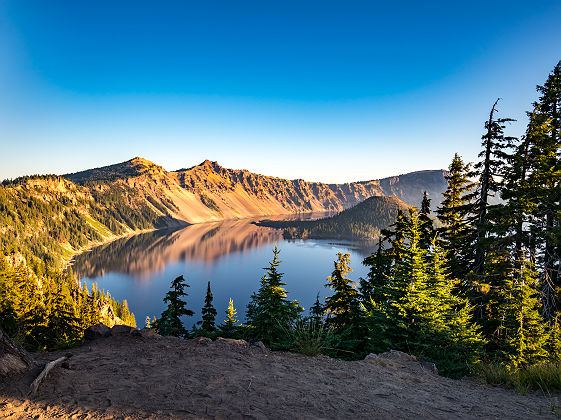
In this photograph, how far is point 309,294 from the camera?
99750mm

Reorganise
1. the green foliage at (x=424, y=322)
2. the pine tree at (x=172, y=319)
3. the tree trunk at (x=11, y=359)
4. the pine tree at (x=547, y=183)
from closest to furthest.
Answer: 1. the tree trunk at (x=11, y=359)
2. the green foliage at (x=424, y=322)
3. the pine tree at (x=547, y=183)
4. the pine tree at (x=172, y=319)

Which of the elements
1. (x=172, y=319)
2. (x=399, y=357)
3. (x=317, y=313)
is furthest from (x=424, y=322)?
(x=172, y=319)

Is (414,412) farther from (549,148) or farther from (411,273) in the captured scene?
(549,148)

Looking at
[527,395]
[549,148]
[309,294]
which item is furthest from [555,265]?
[309,294]

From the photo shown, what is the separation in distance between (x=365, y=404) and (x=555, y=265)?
16.8 m

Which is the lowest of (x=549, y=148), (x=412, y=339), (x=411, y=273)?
(x=412, y=339)

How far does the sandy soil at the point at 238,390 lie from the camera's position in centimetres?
445

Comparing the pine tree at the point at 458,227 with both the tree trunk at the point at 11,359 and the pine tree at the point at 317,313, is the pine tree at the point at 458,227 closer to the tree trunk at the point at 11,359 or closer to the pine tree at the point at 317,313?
the pine tree at the point at 317,313

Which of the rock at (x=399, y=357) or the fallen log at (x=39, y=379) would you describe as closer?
the fallen log at (x=39, y=379)

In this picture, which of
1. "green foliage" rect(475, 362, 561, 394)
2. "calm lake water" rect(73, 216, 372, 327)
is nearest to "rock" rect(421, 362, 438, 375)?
"green foliage" rect(475, 362, 561, 394)

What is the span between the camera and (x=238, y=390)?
17.1 feet

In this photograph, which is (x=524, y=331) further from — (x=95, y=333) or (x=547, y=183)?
(x=95, y=333)

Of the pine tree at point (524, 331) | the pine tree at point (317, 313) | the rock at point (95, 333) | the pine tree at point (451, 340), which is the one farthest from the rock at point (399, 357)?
the rock at point (95, 333)

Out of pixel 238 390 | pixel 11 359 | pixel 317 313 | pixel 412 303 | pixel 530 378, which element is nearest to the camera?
pixel 238 390
